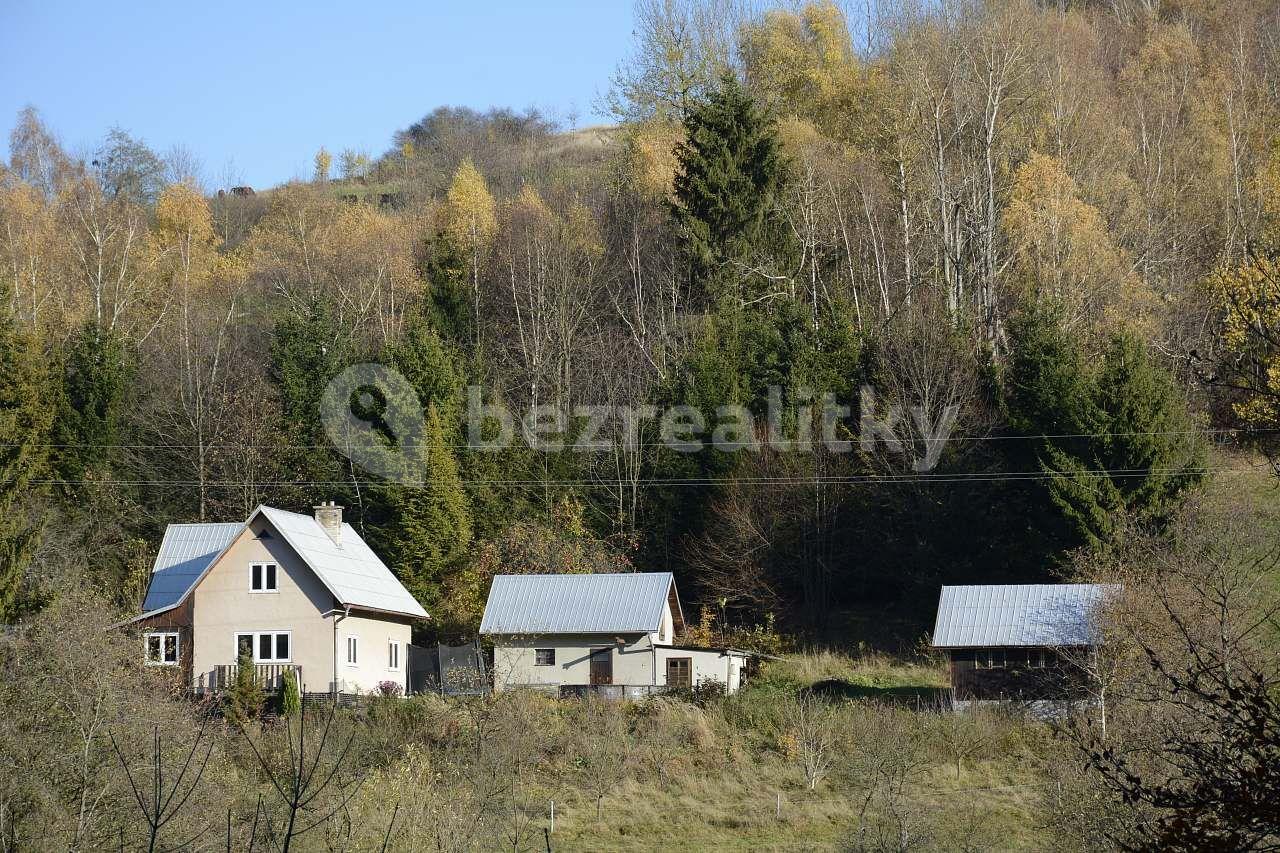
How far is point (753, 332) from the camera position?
51625 millimetres

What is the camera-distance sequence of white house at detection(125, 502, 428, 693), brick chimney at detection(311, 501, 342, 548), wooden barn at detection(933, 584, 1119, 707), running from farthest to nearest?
brick chimney at detection(311, 501, 342, 548), white house at detection(125, 502, 428, 693), wooden barn at detection(933, 584, 1119, 707)

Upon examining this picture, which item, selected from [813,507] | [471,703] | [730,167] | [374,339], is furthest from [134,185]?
[471,703]

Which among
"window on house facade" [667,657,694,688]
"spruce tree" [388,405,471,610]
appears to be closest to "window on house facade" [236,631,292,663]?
"spruce tree" [388,405,471,610]

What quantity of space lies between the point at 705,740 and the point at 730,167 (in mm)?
26600

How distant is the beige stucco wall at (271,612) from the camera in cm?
3834

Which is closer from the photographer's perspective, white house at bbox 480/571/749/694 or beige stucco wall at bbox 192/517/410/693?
beige stucco wall at bbox 192/517/410/693

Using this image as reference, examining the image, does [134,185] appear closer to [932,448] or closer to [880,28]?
[880,28]

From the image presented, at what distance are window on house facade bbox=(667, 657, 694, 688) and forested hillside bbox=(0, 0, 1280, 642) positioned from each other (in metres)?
5.99

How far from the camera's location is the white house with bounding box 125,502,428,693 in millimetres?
38281

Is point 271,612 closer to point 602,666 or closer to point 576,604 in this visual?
point 576,604

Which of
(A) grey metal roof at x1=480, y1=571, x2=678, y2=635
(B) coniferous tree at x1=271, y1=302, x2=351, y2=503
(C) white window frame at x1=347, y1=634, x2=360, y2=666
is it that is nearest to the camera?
(C) white window frame at x1=347, y1=634, x2=360, y2=666

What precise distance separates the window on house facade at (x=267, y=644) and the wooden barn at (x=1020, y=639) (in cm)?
1716

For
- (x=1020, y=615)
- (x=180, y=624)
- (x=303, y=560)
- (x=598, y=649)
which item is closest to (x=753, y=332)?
(x=598, y=649)

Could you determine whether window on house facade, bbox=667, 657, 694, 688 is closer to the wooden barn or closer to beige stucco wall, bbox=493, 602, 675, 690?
beige stucco wall, bbox=493, 602, 675, 690
